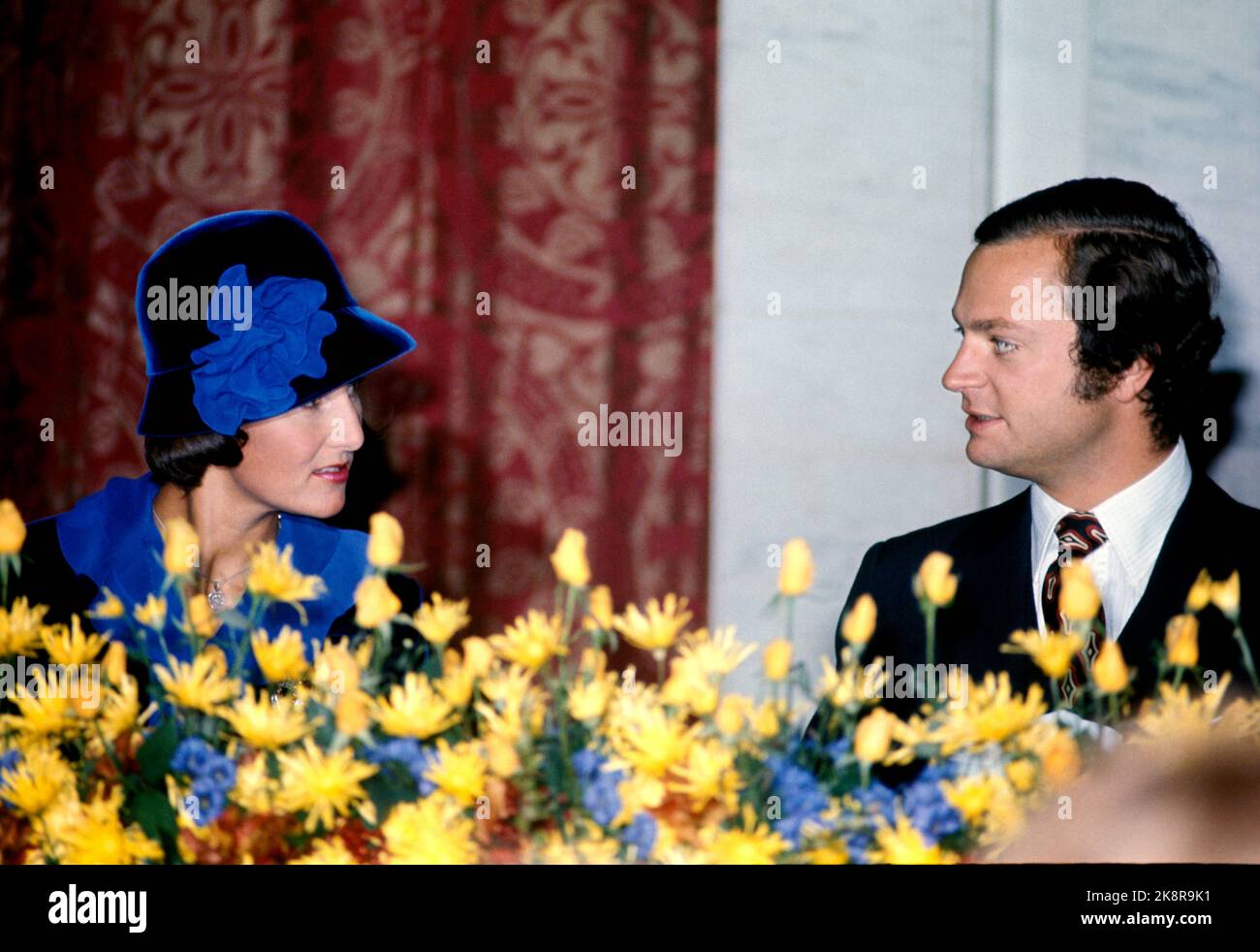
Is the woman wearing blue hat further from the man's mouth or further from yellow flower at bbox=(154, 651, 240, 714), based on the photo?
yellow flower at bbox=(154, 651, 240, 714)

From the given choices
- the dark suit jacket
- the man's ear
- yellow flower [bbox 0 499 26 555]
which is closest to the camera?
yellow flower [bbox 0 499 26 555]

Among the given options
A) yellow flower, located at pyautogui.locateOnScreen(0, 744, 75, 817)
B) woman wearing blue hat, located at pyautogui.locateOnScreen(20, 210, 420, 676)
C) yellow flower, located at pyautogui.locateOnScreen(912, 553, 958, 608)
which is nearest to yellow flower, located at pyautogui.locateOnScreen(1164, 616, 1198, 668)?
yellow flower, located at pyautogui.locateOnScreen(912, 553, 958, 608)

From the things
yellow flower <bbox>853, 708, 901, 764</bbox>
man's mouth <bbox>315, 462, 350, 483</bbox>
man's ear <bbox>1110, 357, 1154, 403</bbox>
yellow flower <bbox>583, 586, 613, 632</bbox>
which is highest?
man's ear <bbox>1110, 357, 1154, 403</bbox>

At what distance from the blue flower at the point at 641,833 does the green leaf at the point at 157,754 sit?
11.1 inches

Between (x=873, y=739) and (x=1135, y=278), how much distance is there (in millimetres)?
798

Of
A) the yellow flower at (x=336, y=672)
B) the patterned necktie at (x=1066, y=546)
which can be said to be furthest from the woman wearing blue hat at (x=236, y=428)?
the patterned necktie at (x=1066, y=546)

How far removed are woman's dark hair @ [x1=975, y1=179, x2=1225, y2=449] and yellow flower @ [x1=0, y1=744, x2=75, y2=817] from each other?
987mm

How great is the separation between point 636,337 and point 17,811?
115cm

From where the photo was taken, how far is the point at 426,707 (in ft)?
2.39

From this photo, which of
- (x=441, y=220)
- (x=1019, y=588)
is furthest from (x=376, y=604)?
(x=441, y=220)

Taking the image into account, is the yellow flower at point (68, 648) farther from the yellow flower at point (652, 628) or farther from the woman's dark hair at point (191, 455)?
the woman's dark hair at point (191, 455)

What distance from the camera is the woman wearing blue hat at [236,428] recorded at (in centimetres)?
121

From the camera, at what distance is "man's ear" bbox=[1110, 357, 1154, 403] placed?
1.27 meters

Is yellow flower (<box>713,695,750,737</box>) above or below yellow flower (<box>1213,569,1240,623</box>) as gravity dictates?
below
